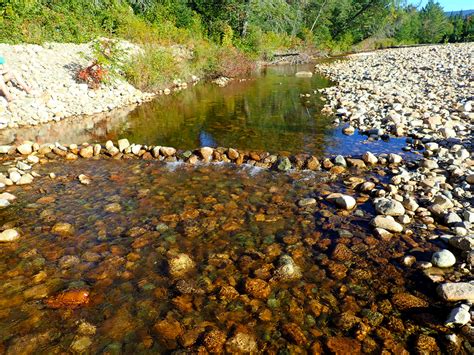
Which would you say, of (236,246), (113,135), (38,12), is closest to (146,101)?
(113,135)

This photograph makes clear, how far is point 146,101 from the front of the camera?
13734mm

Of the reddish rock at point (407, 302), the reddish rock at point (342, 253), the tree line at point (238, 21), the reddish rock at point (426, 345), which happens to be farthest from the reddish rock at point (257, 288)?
the tree line at point (238, 21)

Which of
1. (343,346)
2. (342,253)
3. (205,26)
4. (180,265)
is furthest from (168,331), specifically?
(205,26)

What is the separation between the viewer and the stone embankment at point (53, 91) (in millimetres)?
10141

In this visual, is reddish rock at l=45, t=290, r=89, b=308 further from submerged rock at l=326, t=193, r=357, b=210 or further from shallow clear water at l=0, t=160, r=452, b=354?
submerged rock at l=326, t=193, r=357, b=210

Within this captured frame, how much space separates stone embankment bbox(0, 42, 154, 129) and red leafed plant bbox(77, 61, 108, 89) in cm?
21

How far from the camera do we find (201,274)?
12.6ft

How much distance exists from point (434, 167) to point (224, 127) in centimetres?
560

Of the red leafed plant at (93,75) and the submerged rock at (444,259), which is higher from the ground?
the red leafed plant at (93,75)

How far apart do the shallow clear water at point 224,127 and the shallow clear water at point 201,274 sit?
2.59m

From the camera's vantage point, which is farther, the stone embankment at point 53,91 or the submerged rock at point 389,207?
the stone embankment at point 53,91

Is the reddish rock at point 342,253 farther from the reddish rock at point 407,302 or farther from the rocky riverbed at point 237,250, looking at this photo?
the reddish rock at point 407,302

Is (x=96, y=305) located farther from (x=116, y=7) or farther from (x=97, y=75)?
(x=116, y=7)

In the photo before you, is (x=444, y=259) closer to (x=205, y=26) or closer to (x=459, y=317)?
(x=459, y=317)
